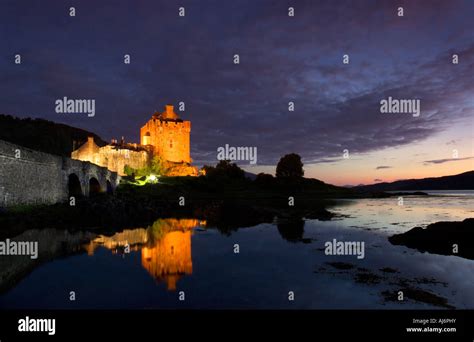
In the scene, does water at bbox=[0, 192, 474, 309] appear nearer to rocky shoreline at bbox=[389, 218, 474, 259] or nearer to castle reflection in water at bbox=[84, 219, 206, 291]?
castle reflection in water at bbox=[84, 219, 206, 291]

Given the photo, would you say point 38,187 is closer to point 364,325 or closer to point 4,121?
point 364,325

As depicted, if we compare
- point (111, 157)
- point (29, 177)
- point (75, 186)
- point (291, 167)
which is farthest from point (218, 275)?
point (291, 167)

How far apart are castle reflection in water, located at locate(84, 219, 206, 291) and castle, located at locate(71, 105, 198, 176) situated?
61.6 metres

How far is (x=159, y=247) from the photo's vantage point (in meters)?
17.9

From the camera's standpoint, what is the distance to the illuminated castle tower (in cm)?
9644

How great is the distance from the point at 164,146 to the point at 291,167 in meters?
39.1

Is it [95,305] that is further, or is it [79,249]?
[79,249]

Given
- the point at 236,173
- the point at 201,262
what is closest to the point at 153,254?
the point at 201,262

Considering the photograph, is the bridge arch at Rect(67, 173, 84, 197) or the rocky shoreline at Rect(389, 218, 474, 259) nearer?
the rocky shoreline at Rect(389, 218, 474, 259)

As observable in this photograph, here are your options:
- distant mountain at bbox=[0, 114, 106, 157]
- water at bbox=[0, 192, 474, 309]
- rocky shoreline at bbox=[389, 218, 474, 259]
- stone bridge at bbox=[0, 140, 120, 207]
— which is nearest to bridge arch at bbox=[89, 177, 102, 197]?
stone bridge at bbox=[0, 140, 120, 207]

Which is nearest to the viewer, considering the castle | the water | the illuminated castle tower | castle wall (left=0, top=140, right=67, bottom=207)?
the water

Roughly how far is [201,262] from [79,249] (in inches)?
258

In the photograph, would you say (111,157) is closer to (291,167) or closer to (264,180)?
(264,180)

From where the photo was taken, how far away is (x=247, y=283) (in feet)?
38.4
